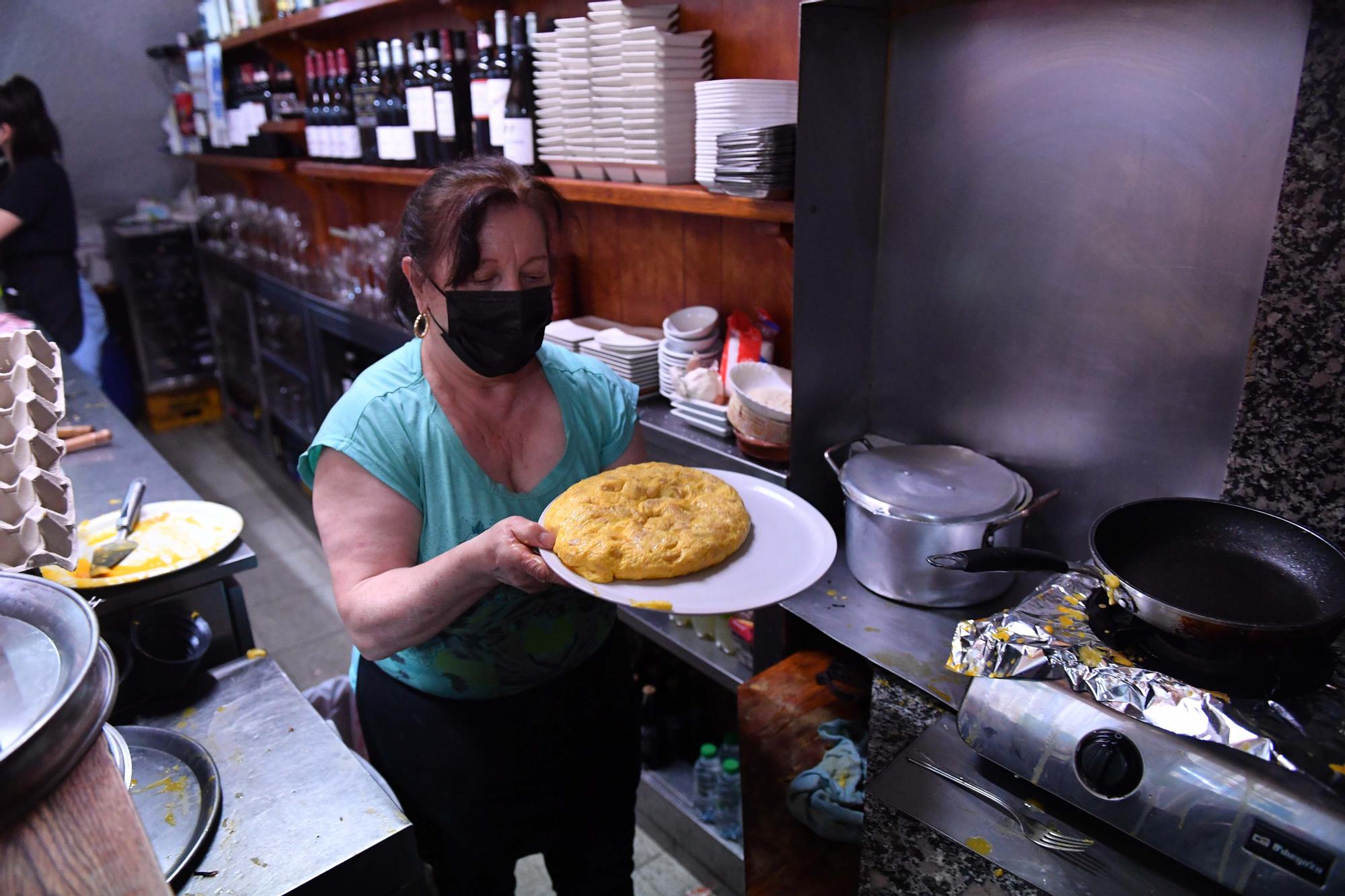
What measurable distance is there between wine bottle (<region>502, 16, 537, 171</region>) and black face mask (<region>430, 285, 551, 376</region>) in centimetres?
129

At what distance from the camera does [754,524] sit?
143 cm

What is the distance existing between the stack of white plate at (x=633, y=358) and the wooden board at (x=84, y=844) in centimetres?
181

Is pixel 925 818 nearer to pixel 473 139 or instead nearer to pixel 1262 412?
pixel 1262 412

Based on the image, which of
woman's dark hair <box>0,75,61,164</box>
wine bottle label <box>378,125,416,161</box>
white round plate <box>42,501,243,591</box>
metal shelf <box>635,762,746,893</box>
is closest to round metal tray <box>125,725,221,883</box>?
white round plate <box>42,501,243,591</box>

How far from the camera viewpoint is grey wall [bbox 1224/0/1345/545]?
122cm

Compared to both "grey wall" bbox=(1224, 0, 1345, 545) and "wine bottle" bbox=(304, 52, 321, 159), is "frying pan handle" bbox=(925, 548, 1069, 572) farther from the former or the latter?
"wine bottle" bbox=(304, 52, 321, 159)

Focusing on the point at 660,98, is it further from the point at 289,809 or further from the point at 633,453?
the point at 289,809

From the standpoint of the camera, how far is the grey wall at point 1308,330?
1220 mm

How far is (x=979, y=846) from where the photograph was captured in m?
1.07

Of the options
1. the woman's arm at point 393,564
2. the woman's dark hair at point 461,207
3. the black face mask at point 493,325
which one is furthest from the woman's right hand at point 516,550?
the woman's dark hair at point 461,207

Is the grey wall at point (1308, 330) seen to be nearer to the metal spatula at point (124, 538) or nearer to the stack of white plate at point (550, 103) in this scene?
the stack of white plate at point (550, 103)

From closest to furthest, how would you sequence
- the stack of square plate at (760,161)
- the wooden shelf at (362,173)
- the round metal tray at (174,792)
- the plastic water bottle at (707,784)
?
the round metal tray at (174,792)
the stack of square plate at (760,161)
the plastic water bottle at (707,784)
the wooden shelf at (362,173)

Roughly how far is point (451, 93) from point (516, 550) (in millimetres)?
2123

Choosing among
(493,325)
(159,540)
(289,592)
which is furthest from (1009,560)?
(289,592)
